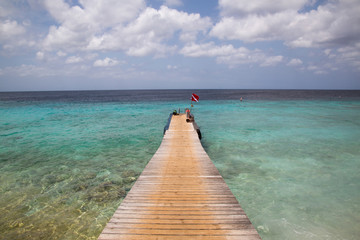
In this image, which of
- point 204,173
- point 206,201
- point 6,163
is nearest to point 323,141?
point 204,173

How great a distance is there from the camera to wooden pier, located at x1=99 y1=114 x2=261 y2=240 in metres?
4.11

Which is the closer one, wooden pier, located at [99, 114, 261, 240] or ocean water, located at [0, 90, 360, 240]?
wooden pier, located at [99, 114, 261, 240]

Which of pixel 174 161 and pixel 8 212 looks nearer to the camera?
pixel 8 212

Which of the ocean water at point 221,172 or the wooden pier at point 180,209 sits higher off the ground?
the wooden pier at point 180,209

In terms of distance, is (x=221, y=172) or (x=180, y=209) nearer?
(x=180, y=209)

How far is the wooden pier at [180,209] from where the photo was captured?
411cm

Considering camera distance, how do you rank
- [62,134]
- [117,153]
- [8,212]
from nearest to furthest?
[8,212] < [117,153] < [62,134]

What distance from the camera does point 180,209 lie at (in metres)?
4.97

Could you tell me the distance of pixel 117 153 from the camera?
1377 centimetres

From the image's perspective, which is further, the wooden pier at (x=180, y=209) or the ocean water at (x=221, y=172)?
the ocean water at (x=221, y=172)

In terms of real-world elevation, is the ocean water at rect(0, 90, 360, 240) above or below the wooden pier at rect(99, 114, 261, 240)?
below

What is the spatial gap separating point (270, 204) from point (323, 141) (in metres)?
12.5

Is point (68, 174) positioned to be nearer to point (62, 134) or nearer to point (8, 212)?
point (8, 212)

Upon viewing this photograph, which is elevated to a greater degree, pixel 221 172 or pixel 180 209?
pixel 180 209
